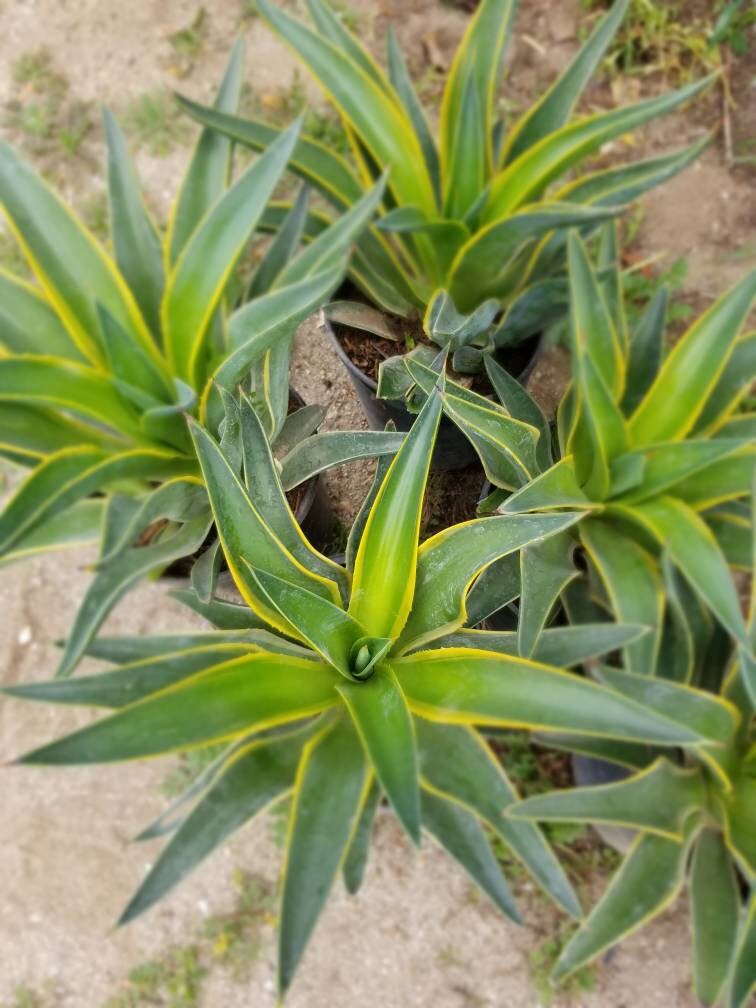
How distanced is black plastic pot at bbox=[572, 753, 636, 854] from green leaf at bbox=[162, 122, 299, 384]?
3.23ft

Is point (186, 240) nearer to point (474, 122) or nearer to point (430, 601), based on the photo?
point (474, 122)

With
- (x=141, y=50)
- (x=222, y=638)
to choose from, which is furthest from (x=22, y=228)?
(x=141, y=50)

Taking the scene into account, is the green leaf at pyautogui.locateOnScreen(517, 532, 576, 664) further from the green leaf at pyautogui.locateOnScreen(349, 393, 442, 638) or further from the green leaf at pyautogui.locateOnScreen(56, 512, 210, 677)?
the green leaf at pyautogui.locateOnScreen(56, 512, 210, 677)

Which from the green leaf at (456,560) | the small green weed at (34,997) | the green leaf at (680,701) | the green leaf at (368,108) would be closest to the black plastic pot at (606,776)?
the green leaf at (680,701)

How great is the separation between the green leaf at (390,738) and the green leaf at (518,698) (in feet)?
0.15

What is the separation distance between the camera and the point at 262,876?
1653 millimetres

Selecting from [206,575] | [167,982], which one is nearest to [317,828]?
[206,575]

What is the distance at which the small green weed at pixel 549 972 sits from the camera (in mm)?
1538

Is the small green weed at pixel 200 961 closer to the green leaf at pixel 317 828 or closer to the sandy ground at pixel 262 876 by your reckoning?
the sandy ground at pixel 262 876

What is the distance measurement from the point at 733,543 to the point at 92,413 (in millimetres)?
996

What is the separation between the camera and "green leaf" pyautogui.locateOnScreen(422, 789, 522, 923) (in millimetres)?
770

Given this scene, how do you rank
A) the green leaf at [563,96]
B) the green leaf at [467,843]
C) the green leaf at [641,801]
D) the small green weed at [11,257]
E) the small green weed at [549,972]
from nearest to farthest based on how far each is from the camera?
the green leaf at [467,843]
the green leaf at [641,801]
the green leaf at [563,96]
the small green weed at [549,972]
the small green weed at [11,257]

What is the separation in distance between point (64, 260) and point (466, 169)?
0.65 m

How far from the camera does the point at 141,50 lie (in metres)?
2.12
